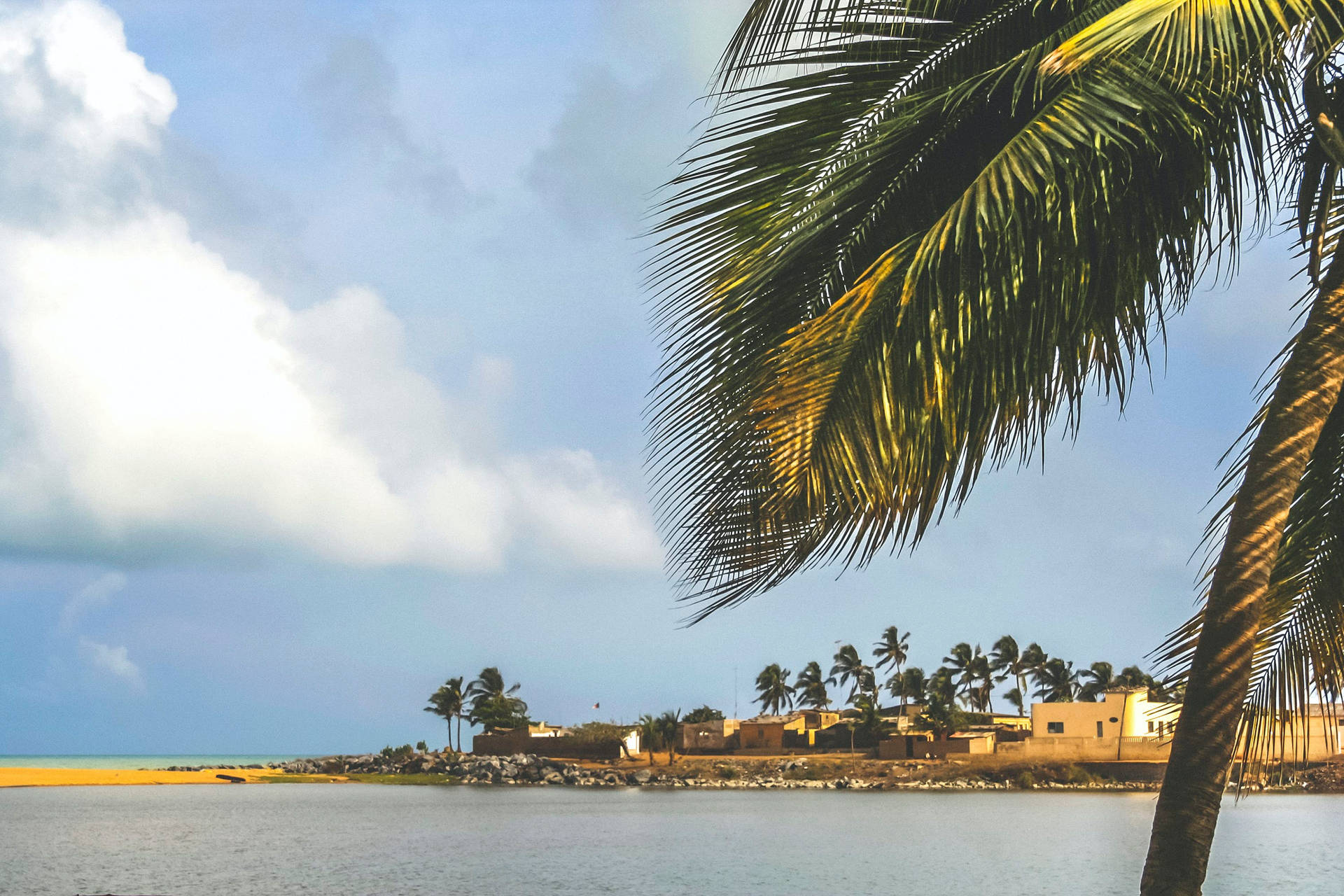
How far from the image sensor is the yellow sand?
124 m

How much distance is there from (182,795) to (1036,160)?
10959cm

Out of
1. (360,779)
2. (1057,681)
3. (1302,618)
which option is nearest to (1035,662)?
(1057,681)

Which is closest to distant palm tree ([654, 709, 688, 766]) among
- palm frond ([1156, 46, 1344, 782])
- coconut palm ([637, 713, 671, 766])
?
coconut palm ([637, 713, 671, 766])

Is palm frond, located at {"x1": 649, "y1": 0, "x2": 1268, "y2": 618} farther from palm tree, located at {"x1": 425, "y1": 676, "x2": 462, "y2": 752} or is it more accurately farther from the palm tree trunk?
palm tree, located at {"x1": 425, "y1": 676, "x2": 462, "y2": 752}

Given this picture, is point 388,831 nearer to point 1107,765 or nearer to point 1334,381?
point 1107,765

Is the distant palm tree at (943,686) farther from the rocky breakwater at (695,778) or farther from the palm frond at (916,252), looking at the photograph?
the palm frond at (916,252)

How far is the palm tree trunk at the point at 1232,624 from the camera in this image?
3998mm

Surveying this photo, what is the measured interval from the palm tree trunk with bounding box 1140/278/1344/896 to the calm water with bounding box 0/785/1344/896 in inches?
1477

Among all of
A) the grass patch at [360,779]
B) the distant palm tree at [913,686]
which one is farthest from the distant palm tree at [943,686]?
the grass patch at [360,779]

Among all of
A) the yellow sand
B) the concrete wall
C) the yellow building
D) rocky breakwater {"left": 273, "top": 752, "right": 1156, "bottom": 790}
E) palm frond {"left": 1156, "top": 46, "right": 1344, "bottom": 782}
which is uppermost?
palm frond {"left": 1156, "top": 46, "right": 1344, "bottom": 782}

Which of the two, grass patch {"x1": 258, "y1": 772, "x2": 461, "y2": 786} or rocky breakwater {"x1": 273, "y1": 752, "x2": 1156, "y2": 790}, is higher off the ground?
rocky breakwater {"x1": 273, "y1": 752, "x2": 1156, "y2": 790}

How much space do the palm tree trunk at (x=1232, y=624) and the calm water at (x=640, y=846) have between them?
123ft

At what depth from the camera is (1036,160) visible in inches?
128

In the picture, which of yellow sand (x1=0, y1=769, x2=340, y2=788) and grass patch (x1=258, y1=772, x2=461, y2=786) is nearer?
grass patch (x1=258, y1=772, x2=461, y2=786)
